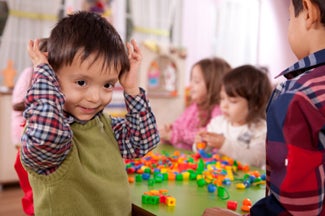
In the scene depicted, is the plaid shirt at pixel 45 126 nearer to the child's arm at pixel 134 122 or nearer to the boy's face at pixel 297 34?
the child's arm at pixel 134 122

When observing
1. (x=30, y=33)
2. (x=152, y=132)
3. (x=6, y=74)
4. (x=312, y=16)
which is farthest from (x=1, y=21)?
(x=312, y=16)

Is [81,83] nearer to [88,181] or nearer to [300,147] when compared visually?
[88,181]

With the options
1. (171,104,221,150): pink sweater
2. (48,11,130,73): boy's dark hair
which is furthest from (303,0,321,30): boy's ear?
(171,104,221,150): pink sweater

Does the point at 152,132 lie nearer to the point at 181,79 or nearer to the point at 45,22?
the point at 181,79

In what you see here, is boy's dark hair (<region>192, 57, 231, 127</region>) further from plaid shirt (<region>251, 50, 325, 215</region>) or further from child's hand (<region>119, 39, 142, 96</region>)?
plaid shirt (<region>251, 50, 325, 215</region>)

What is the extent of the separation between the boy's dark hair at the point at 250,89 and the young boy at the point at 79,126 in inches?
41.9

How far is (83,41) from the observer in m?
0.96

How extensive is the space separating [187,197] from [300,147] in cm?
47

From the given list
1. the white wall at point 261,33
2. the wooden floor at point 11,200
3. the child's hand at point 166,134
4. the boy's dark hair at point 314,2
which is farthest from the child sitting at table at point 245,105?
the white wall at point 261,33

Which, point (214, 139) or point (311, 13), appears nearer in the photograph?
point (311, 13)

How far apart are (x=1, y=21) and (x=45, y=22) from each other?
1.32 meters

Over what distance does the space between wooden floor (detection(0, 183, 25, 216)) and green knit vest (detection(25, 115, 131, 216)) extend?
1.72 meters

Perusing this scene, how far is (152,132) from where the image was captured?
1102 mm

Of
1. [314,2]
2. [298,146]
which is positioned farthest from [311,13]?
[298,146]
